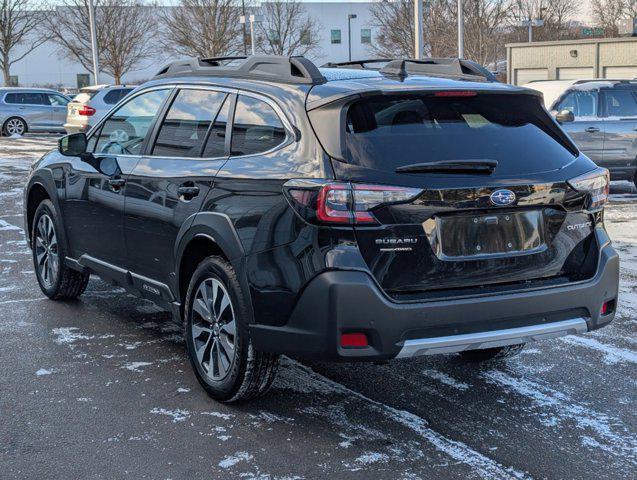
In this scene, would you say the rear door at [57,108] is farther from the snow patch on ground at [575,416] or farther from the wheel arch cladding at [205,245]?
the snow patch on ground at [575,416]

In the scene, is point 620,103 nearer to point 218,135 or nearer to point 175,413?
point 218,135

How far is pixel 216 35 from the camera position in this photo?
5972 centimetres

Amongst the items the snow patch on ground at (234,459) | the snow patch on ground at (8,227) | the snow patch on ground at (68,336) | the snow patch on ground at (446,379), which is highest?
the snow patch on ground at (8,227)

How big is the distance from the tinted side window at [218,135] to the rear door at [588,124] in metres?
9.79

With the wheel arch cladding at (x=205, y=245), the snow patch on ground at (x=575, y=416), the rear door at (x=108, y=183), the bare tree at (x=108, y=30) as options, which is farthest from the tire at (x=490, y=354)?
the bare tree at (x=108, y=30)

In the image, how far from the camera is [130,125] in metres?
5.95

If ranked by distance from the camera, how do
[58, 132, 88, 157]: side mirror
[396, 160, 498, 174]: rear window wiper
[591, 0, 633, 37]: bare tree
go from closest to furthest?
[396, 160, 498, 174]: rear window wiper → [58, 132, 88, 157]: side mirror → [591, 0, 633, 37]: bare tree

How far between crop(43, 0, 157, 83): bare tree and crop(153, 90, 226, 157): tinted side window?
56.1 metres

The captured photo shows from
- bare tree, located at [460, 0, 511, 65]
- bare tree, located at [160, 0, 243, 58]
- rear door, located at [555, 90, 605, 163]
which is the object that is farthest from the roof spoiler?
bare tree, located at [160, 0, 243, 58]

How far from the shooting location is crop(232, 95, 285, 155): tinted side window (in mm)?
4578

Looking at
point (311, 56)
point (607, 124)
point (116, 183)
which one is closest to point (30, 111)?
point (607, 124)

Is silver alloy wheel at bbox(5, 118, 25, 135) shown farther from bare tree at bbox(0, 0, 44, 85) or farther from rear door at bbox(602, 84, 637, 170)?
bare tree at bbox(0, 0, 44, 85)

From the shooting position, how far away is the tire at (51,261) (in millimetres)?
6875

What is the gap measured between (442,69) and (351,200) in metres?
1.52
